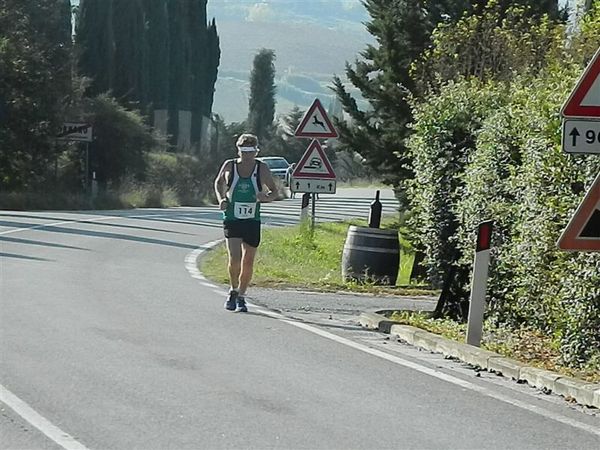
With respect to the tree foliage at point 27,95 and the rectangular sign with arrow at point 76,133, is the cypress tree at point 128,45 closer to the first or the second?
the tree foliage at point 27,95

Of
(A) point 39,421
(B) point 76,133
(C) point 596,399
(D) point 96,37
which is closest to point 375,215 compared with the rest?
(C) point 596,399

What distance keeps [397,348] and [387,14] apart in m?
24.4

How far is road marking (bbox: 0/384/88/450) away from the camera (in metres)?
7.27

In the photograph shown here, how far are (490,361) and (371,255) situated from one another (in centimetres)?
786

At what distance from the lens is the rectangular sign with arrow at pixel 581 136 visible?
8945mm

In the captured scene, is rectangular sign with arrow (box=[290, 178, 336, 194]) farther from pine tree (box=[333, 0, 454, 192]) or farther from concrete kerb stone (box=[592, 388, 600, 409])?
concrete kerb stone (box=[592, 388, 600, 409])

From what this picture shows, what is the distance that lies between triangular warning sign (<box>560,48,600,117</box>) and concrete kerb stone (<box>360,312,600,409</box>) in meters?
1.96

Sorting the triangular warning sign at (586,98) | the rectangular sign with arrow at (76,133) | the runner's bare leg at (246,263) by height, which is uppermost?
the triangular warning sign at (586,98)

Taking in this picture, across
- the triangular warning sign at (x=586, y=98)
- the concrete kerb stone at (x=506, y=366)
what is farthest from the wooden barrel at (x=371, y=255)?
the triangular warning sign at (x=586, y=98)

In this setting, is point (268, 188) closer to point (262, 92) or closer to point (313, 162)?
point (313, 162)

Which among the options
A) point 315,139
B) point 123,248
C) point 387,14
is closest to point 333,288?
point 315,139

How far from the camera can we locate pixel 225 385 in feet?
30.4

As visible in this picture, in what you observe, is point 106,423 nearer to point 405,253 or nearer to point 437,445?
point 437,445

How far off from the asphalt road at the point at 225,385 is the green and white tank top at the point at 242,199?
1055 mm
